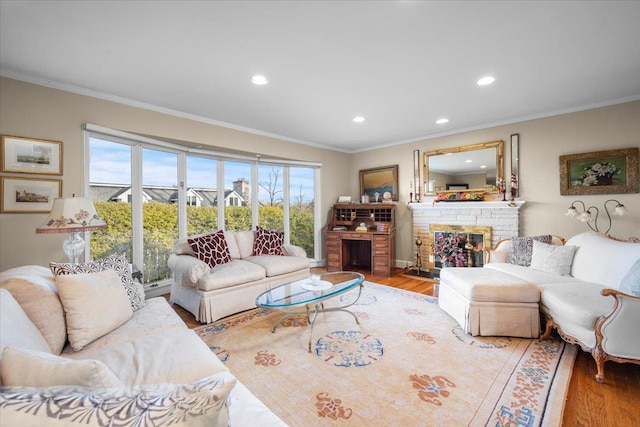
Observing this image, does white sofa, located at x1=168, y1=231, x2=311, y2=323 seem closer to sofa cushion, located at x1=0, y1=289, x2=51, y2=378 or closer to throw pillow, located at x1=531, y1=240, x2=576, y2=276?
sofa cushion, located at x1=0, y1=289, x2=51, y2=378

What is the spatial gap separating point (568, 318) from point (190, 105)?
173 inches

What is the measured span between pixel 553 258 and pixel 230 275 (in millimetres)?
3617

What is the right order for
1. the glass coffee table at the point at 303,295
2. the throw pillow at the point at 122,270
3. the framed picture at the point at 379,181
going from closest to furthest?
the throw pillow at the point at 122,270
the glass coffee table at the point at 303,295
the framed picture at the point at 379,181

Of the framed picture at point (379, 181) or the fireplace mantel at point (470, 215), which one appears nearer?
the fireplace mantel at point (470, 215)

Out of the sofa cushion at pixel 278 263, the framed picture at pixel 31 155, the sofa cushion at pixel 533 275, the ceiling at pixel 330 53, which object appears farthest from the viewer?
the sofa cushion at pixel 278 263

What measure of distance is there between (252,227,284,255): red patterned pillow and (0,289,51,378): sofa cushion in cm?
278

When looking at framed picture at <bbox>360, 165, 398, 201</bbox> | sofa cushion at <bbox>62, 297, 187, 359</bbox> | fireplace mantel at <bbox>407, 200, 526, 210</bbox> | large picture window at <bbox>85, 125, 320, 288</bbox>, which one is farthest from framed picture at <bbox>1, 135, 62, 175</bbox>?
fireplace mantel at <bbox>407, 200, 526, 210</bbox>

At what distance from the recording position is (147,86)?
289 centimetres

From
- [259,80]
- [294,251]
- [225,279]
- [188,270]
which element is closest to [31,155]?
[188,270]

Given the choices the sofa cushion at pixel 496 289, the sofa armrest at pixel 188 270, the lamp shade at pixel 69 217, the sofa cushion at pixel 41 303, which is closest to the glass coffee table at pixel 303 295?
the sofa armrest at pixel 188 270

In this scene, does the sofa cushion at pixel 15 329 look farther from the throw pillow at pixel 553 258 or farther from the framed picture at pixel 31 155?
the throw pillow at pixel 553 258

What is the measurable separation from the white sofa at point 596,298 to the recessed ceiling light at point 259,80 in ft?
10.7

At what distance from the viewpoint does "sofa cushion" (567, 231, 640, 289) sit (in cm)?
245

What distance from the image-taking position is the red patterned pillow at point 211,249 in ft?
A: 11.1
